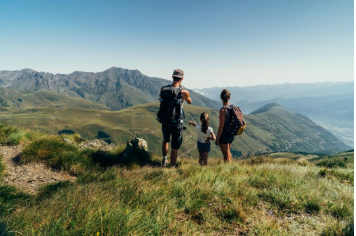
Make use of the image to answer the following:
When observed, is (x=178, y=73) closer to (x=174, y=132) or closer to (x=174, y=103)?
(x=174, y=103)

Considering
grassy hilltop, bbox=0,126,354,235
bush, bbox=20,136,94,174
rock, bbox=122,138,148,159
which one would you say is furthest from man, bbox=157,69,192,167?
bush, bbox=20,136,94,174

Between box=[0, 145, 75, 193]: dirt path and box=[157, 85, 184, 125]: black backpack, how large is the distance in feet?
11.7

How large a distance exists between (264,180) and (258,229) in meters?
2.17

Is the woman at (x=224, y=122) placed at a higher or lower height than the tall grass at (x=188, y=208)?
higher

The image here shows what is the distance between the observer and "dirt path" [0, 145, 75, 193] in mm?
4496

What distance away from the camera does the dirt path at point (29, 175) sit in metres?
4.50

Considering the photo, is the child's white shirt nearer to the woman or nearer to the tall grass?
the woman

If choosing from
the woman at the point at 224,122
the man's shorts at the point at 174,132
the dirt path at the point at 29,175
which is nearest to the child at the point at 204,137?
the woman at the point at 224,122

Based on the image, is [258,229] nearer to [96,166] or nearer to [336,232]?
[336,232]

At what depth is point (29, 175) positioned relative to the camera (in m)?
5.00

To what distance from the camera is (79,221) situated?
2291 millimetres

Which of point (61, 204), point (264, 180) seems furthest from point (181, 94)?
point (61, 204)

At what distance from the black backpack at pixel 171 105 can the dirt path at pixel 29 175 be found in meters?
3.56

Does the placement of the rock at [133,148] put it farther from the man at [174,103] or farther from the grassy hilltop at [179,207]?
the grassy hilltop at [179,207]
